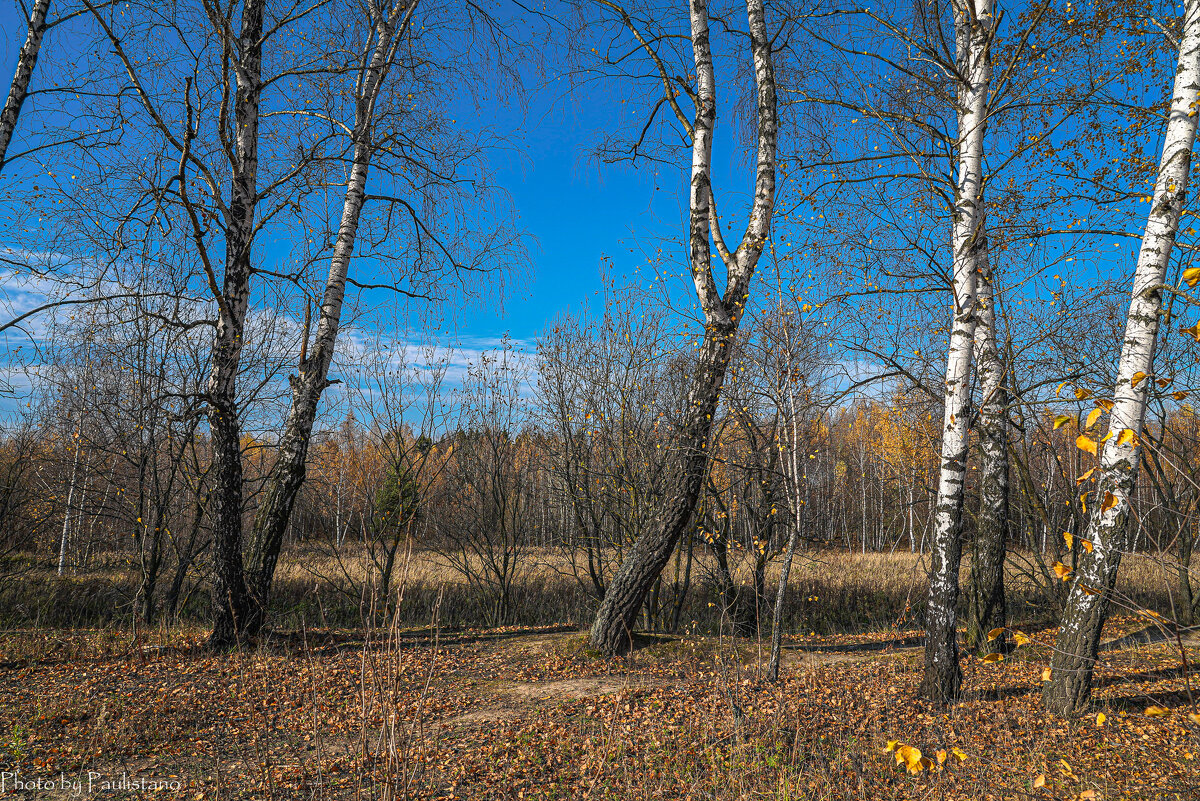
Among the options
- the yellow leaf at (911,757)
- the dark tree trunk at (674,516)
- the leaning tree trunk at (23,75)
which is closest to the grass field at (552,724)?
the yellow leaf at (911,757)

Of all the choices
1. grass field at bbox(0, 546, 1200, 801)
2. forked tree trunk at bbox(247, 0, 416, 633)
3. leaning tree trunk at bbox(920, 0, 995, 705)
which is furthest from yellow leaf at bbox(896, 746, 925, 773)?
forked tree trunk at bbox(247, 0, 416, 633)

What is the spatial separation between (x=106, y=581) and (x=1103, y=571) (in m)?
14.8

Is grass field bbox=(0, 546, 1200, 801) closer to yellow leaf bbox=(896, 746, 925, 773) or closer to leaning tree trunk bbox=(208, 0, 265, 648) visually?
yellow leaf bbox=(896, 746, 925, 773)

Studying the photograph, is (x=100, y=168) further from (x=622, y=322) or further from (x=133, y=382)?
(x=622, y=322)

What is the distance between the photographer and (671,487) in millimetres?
6039

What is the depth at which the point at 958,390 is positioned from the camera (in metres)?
4.34

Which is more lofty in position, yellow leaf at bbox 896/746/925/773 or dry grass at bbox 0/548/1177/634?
yellow leaf at bbox 896/746/925/773

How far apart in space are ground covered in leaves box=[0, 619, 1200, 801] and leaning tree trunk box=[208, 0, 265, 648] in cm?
55

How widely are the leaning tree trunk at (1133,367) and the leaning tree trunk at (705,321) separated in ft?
9.49

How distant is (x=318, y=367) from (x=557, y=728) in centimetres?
452

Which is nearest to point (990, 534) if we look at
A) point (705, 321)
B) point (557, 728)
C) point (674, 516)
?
point (674, 516)

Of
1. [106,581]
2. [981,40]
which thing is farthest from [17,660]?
[981,40]

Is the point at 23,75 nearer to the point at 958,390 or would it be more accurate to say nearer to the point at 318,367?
the point at 318,367

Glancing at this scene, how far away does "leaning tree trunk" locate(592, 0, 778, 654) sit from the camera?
588 centimetres
